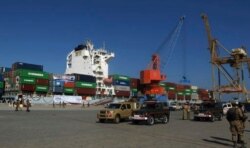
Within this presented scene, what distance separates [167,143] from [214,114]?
63.1 ft

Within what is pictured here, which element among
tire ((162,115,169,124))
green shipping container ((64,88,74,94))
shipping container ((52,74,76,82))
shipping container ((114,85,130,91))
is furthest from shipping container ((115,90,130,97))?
tire ((162,115,169,124))

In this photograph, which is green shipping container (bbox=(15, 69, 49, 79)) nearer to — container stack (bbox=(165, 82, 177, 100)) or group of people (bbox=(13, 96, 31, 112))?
group of people (bbox=(13, 96, 31, 112))

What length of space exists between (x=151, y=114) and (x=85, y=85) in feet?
256

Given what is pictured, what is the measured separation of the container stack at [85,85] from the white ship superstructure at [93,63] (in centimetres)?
429

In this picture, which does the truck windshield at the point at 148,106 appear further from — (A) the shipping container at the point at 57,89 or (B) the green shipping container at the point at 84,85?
(B) the green shipping container at the point at 84,85

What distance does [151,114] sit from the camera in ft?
85.2

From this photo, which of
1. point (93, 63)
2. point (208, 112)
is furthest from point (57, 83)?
point (208, 112)

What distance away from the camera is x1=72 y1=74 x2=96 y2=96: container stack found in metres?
99.6

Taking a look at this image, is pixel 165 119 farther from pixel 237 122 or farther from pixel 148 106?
pixel 237 122

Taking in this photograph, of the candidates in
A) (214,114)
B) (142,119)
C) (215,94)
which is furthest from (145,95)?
(142,119)

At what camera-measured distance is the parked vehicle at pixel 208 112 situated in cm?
3198

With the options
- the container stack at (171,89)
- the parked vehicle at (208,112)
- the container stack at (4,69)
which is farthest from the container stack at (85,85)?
the parked vehicle at (208,112)

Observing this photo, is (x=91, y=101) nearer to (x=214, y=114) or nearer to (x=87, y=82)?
(x=87, y=82)

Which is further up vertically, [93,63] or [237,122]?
[93,63]
